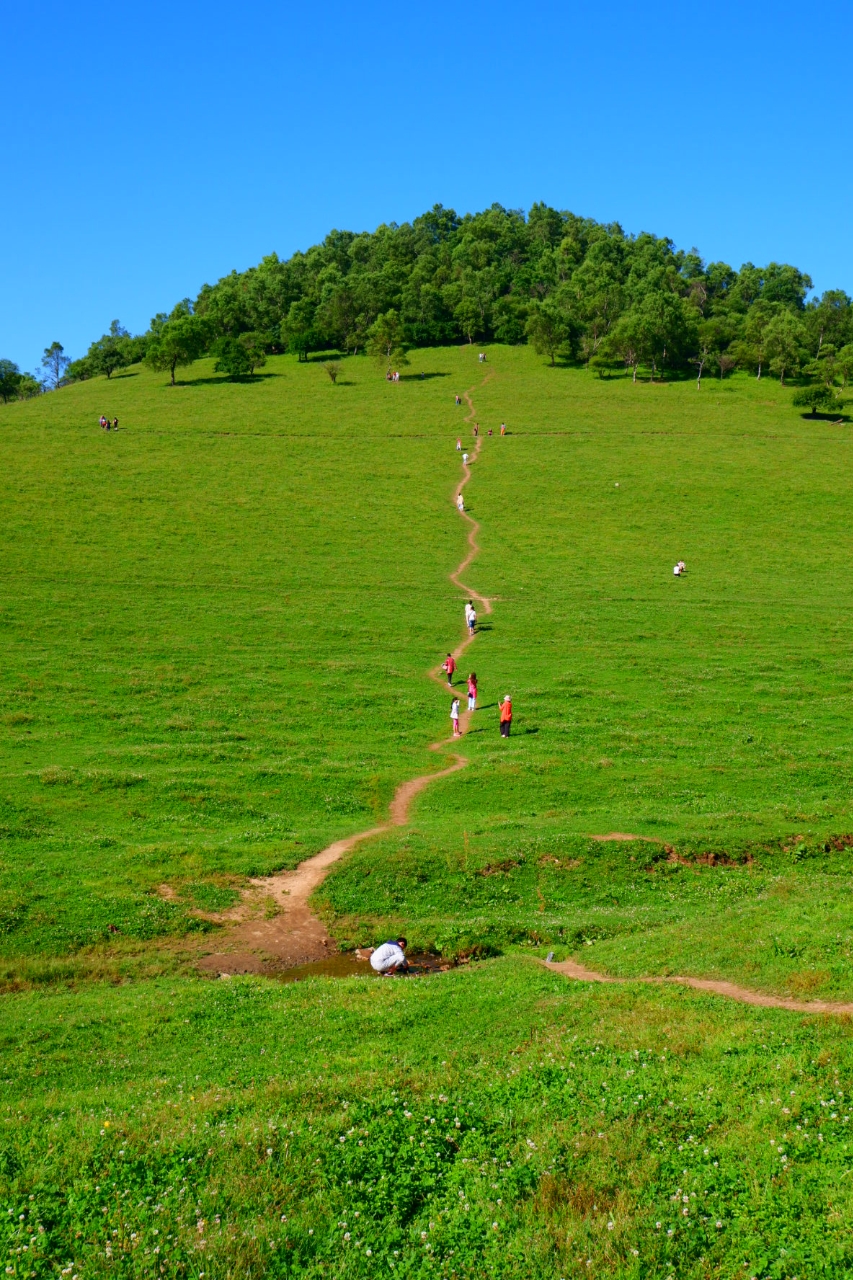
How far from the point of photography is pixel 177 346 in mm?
125812

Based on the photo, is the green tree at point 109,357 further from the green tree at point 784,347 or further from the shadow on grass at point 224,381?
the green tree at point 784,347

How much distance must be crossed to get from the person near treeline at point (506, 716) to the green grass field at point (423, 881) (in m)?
1.05

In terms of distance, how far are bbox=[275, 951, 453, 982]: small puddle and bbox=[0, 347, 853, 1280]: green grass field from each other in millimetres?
560

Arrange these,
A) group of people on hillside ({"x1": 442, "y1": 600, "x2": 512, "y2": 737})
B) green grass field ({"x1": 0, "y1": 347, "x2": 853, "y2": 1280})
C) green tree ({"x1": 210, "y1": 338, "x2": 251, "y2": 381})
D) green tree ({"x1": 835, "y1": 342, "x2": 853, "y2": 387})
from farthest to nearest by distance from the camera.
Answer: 1. green tree ({"x1": 210, "y1": 338, "x2": 251, "y2": 381})
2. green tree ({"x1": 835, "y1": 342, "x2": 853, "y2": 387})
3. group of people on hillside ({"x1": 442, "y1": 600, "x2": 512, "y2": 737})
4. green grass field ({"x1": 0, "y1": 347, "x2": 853, "y2": 1280})

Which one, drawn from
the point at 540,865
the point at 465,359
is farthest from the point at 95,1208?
the point at 465,359

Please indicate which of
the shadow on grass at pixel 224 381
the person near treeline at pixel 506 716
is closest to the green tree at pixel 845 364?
the shadow on grass at pixel 224 381

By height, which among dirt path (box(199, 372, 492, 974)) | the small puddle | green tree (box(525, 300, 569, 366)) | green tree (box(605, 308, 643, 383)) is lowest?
the small puddle

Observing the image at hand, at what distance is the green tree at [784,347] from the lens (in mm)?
128250

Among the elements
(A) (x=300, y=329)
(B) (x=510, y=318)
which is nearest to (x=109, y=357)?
(A) (x=300, y=329)

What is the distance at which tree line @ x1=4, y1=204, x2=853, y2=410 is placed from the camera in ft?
425

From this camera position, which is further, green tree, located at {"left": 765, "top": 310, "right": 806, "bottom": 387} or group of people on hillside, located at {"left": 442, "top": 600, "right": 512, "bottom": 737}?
green tree, located at {"left": 765, "top": 310, "right": 806, "bottom": 387}

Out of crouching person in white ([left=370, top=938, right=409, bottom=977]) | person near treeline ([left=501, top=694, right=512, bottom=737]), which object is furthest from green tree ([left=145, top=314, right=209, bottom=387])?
crouching person in white ([left=370, top=938, right=409, bottom=977])

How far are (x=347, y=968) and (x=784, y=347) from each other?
128306 mm

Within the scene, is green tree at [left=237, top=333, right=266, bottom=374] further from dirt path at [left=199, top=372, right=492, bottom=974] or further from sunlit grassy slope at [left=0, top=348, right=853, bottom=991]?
dirt path at [left=199, top=372, right=492, bottom=974]
